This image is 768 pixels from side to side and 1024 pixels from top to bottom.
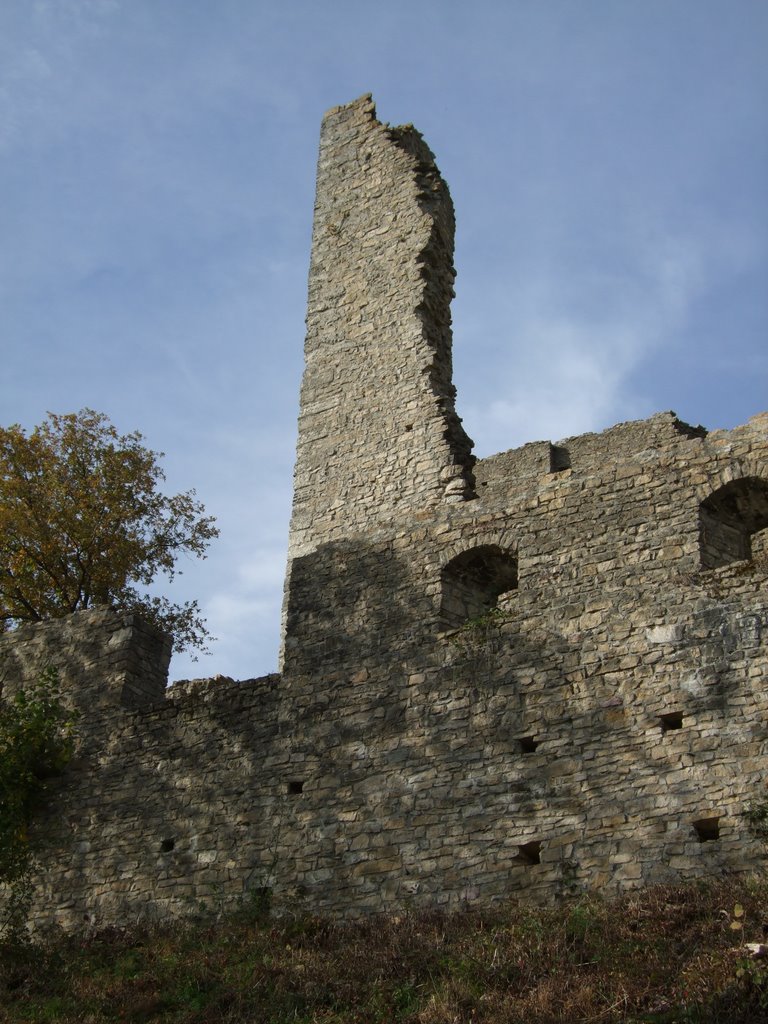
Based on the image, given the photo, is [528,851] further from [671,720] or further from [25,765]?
[25,765]

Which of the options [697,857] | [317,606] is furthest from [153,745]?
[697,857]

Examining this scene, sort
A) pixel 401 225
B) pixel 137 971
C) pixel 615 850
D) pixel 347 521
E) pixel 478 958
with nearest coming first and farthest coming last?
pixel 478 958, pixel 615 850, pixel 137 971, pixel 347 521, pixel 401 225

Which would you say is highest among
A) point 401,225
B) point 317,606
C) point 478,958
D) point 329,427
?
point 401,225

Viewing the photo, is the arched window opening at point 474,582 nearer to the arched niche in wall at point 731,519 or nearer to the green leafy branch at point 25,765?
the arched niche in wall at point 731,519

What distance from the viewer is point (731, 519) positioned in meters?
13.8

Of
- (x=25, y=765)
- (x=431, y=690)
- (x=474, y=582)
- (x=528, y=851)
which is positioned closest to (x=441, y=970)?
(x=528, y=851)

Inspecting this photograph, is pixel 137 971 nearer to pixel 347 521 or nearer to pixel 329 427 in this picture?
pixel 347 521

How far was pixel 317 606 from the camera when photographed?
15.6m

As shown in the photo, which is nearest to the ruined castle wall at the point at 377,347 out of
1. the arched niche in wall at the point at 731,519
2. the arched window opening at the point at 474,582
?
the arched window opening at the point at 474,582

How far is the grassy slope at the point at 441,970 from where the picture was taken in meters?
10.0

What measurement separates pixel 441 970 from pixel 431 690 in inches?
133

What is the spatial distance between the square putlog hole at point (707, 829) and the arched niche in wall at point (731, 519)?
7.79ft

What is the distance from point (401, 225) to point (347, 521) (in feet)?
13.4

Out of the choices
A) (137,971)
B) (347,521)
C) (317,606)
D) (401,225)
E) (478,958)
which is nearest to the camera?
(478,958)
